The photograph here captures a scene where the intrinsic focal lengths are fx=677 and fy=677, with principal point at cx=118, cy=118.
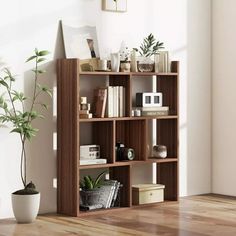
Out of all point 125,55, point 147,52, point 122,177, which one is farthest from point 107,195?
point 147,52

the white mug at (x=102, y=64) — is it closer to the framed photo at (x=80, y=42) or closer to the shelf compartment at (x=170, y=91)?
the framed photo at (x=80, y=42)

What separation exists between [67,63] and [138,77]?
2.79 ft

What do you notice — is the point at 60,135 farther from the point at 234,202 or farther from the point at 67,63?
the point at 234,202

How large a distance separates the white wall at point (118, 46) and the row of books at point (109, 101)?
0.37 m

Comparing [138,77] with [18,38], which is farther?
[138,77]

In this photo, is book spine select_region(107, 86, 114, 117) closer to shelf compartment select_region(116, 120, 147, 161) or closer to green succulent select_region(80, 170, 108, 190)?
shelf compartment select_region(116, 120, 147, 161)

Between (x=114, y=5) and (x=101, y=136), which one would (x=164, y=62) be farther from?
(x=101, y=136)

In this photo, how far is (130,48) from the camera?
5664mm

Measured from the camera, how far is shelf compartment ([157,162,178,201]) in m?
5.72

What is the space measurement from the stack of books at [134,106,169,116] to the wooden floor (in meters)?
0.76

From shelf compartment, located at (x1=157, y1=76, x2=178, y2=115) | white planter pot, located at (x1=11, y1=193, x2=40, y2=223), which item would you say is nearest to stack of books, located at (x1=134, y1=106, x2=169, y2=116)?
shelf compartment, located at (x1=157, y1=76, x2=178, y2=115)

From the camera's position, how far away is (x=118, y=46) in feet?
18.4

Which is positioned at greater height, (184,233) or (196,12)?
(196,12)

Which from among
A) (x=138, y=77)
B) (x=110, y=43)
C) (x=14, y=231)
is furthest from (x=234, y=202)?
(x=14, y=231)
